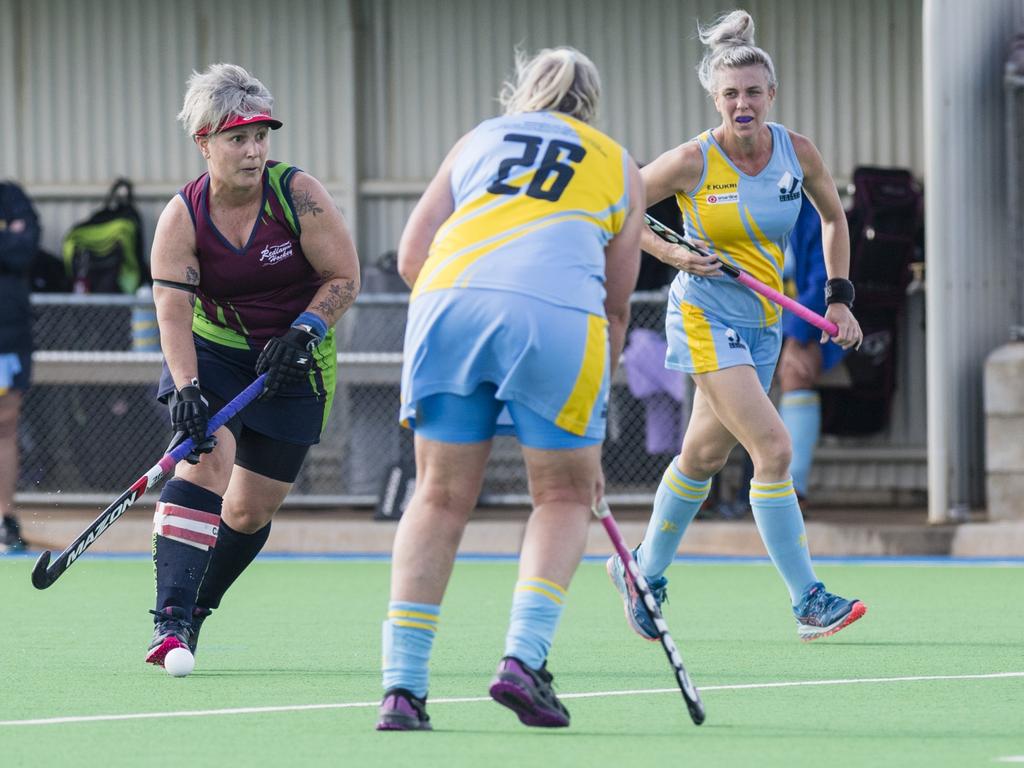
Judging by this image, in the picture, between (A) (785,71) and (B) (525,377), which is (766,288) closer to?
(B) (525,377)

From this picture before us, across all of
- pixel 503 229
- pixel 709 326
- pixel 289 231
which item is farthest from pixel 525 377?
pixel 709 326

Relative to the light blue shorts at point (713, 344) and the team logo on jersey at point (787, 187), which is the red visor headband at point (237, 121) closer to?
the light blue shorts at point (713, 344)

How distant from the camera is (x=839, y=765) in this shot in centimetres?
454

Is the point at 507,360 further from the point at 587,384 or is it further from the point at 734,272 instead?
the point at 734,272

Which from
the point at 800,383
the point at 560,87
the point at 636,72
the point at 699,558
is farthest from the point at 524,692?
the point at 636,72

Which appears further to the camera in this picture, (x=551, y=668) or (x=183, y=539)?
(x=551, y=668)

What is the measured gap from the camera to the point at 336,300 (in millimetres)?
6457

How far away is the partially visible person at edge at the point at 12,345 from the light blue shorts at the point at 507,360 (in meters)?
6.75

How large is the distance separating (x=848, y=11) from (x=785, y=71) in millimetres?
544

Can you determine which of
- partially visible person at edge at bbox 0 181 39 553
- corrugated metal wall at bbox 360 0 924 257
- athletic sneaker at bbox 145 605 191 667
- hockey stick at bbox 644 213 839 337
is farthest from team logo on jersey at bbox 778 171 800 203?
corrugated metal wall at bbox 360 0 924 257

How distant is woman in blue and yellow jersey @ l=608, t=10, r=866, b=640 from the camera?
6980mm

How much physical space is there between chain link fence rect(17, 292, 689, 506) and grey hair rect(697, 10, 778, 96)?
15.4 ft

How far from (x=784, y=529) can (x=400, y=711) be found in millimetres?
2483

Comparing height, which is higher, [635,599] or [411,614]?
[411,614]
